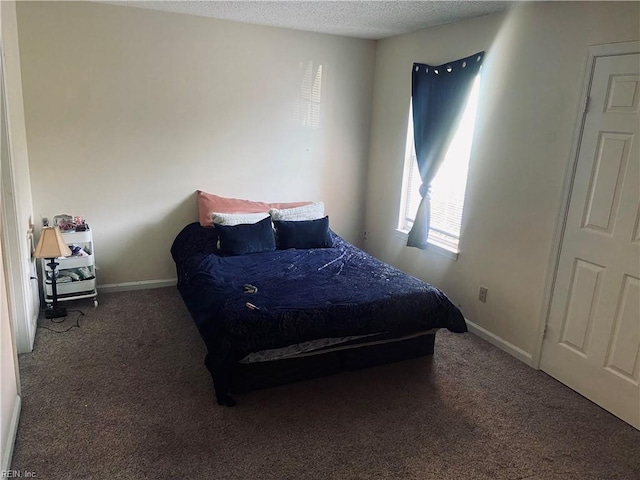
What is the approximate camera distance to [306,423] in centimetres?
241

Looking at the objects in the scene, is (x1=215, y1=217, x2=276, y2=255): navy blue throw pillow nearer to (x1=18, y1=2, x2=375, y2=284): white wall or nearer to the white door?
(x1=18, y1=2, x2=375, y2=284): white wall

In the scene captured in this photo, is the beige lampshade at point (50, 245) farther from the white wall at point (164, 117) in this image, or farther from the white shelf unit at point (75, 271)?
the white wall at point (164, 117)

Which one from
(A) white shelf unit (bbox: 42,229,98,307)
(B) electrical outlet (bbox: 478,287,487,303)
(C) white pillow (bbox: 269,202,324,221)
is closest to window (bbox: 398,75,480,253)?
(B) electrical outlet (bbox: 478,287,487,303)

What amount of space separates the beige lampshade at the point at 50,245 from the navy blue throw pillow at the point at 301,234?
5.44 feet

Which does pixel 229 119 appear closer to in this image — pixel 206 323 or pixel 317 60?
pixel 317 60

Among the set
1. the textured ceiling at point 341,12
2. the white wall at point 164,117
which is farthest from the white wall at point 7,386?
the textured ceiling at point 341,12

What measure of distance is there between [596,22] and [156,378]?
327cm

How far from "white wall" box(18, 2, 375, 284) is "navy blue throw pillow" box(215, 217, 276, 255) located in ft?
2.06

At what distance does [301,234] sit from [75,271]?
1821mm

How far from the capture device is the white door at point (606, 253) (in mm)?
2461

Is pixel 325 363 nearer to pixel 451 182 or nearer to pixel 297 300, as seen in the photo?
pixel 297 300

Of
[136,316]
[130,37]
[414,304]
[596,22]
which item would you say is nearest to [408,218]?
[414,304]

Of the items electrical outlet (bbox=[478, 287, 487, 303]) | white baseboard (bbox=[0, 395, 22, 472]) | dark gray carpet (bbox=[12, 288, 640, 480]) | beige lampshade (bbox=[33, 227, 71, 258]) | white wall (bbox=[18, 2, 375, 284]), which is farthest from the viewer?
white wall (bbox=[18, 2, 375, 284])

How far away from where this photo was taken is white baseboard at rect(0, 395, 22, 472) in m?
1.94
